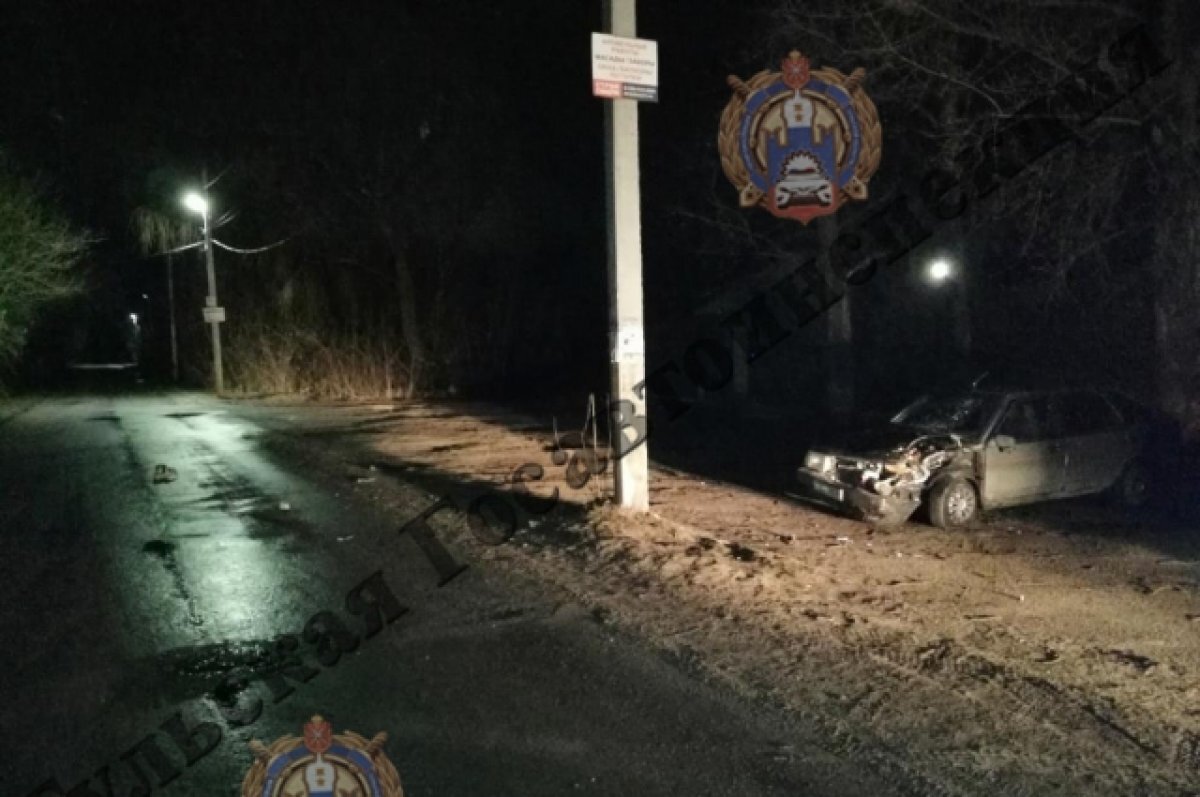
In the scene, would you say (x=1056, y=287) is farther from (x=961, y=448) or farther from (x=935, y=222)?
(x=961, y=448)

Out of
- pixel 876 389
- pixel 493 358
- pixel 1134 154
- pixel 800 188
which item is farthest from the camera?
pixel 493 358

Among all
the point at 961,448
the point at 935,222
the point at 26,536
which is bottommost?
the point at 26,536

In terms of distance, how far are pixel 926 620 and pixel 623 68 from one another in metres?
5.60

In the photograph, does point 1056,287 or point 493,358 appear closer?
point 1056,287

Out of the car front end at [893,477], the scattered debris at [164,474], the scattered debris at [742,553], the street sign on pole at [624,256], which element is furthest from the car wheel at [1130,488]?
the scattered debris at [164,474]

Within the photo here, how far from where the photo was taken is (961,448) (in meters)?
9.84

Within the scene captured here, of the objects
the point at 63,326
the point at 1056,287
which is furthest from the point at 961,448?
the point at 63,326

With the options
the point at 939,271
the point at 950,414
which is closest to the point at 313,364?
the point at 939,271

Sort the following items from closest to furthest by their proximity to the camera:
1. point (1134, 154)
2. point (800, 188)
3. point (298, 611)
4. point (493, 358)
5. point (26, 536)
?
point (298, 611) < point (26, 536) < point (1134, 154) < point (800, 188) < point (493, 358)

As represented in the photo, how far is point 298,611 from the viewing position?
24.3 feet

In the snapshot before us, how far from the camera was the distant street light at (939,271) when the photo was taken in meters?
21.3

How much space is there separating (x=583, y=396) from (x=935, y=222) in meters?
11.2

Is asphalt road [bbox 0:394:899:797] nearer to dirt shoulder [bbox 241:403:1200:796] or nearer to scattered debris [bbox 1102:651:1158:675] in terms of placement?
dirt shoulder [bbox 241:403:1200:796]

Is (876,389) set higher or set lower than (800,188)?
lower
